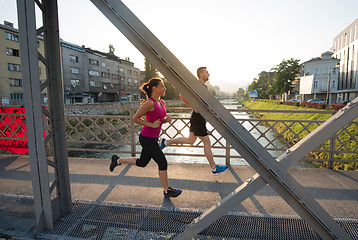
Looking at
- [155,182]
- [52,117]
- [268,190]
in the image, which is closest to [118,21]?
[52,117]

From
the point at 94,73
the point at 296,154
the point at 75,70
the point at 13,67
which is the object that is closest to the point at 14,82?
the point at 13,67

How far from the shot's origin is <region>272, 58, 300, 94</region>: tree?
48.0m

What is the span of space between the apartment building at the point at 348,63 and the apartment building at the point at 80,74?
56.7 meters

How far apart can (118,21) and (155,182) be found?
2.87 metres

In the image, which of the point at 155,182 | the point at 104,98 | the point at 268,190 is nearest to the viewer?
the point at 268,190

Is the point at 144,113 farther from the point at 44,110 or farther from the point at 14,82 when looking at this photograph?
the point at 14,82

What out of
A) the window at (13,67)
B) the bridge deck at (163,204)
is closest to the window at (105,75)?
the window at (13,67)

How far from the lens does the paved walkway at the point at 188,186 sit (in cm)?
308

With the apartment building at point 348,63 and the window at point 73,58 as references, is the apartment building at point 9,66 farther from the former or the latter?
the apartment building at point 348,63

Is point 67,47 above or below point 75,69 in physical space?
above

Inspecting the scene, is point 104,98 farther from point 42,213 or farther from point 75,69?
point 42,213

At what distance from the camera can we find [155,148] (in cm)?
314

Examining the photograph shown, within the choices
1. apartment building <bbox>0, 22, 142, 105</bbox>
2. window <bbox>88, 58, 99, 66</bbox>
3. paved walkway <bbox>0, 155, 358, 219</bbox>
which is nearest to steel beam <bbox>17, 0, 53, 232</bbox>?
paved walkway <bbox>0, 155, 358, 219</bbox>

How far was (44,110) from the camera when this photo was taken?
253cm
